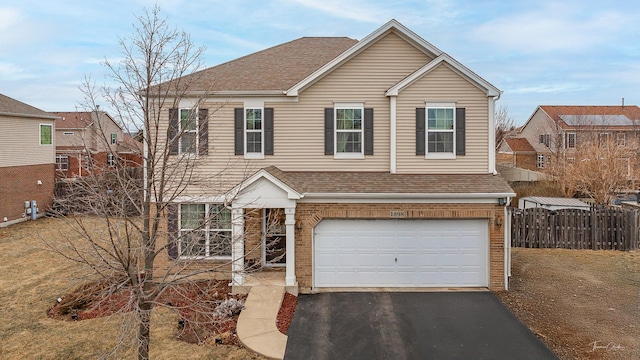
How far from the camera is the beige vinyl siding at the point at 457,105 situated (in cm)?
1356

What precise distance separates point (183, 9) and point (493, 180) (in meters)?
11.4

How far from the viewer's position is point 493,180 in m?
13.2

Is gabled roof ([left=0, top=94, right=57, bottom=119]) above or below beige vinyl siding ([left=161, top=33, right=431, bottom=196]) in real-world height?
above

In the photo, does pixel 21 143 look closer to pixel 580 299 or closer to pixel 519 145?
pixel 580 299

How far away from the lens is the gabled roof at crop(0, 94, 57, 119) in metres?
22.3

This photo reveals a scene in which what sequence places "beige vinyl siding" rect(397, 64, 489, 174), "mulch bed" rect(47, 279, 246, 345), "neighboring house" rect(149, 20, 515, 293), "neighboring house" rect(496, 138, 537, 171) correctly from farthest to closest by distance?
"neighboring house" rect(496, 138, 537, 171), "beige vinyl siding" rect(397, 64, 489, 174), "neighboring house" rect(149, 20, 515, 293), "mulch bed" rect(47, 279, 246, 345)

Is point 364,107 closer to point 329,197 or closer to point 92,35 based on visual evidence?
point 329,197

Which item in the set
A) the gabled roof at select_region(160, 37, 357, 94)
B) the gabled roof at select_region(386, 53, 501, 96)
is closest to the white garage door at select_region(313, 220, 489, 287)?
the gabled roof at select_region(386, 53, 501, 96)

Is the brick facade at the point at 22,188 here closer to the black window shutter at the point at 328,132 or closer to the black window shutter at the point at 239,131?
the black window shutter at the point at 239,131

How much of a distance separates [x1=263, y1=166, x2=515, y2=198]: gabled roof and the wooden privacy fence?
596cm

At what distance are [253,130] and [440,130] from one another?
654cm

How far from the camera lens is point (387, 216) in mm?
12781

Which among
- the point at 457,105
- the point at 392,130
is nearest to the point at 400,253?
the point at 392,130

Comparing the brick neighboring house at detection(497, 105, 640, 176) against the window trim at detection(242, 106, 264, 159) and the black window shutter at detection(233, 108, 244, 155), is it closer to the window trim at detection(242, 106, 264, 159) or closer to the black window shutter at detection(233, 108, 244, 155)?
the window trim at detection(242, 106, 264, 159)
